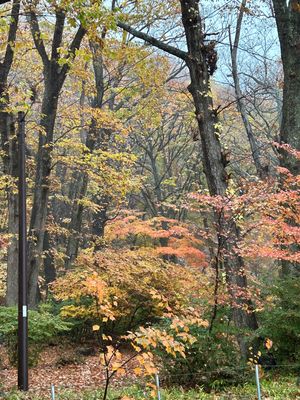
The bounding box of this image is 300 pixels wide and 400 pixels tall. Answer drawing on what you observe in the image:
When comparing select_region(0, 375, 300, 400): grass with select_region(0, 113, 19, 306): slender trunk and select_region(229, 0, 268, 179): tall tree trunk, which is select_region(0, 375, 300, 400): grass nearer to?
select_region(0, 113, 19, 306): slender trunk

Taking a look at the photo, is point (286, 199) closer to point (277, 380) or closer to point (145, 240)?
point (277, 380)

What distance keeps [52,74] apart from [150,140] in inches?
462

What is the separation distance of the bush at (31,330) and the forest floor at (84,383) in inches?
10.1

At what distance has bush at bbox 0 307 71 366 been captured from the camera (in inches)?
409

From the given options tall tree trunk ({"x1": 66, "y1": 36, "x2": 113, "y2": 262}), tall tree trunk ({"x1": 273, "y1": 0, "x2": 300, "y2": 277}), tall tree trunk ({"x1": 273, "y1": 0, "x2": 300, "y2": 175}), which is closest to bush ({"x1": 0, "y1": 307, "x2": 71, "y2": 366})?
tall tree trunk ({"x1": 66, "y1": 36, "x2": 113, "y2": 262})

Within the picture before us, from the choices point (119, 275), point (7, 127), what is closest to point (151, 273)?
point (119, 275)

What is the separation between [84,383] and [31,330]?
2001 mm

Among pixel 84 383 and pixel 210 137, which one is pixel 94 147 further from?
pixel 84 383

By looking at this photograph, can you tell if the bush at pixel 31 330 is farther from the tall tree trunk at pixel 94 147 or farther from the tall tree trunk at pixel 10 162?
the tall tree trunk at pixel 94 147

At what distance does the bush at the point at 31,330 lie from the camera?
10398 millimetres

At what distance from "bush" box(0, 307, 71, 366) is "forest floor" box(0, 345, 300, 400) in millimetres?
257

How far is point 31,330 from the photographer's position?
35.4 feet

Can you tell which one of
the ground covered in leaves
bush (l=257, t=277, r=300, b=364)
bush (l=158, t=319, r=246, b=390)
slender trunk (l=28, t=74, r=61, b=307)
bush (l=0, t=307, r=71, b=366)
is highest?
slender trunk (l=28, t=74, r=61, b=307)

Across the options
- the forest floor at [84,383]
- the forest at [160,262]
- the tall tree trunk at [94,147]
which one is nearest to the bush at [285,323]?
the forest at [160,262]
